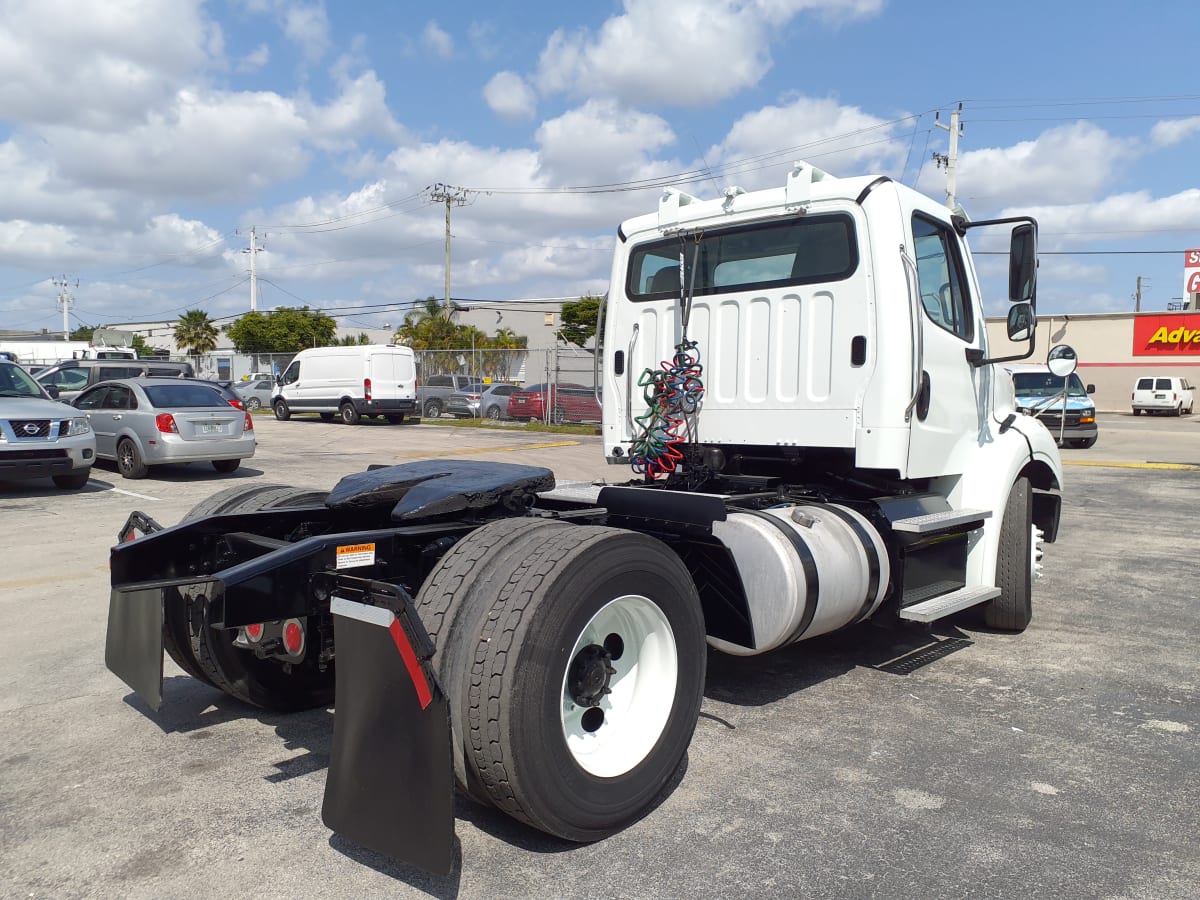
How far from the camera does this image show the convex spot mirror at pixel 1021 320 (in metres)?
5.52

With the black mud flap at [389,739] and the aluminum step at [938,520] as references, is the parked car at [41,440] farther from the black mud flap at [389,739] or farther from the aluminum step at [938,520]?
the aluminum step at [938,520]

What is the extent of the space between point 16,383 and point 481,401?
19.3 m

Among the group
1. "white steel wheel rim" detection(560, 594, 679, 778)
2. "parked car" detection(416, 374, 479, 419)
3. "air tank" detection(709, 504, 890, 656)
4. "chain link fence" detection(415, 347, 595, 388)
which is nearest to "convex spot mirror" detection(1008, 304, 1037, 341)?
"air tank" detection(709, 504, 890, 656)

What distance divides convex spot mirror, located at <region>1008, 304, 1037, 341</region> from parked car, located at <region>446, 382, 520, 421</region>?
25236 millimetres

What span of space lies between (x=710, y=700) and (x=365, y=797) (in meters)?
2.20

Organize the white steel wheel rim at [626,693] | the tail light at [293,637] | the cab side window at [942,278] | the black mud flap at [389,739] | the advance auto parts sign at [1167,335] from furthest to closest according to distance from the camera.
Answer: the advance auto parts sign at [1167,335], the cab side window at [942,278], the tail light at [293,637], the white steel wheel rim at [626,693], the black mud flap at [389,739]

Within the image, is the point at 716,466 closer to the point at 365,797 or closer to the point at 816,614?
the point at 816,614

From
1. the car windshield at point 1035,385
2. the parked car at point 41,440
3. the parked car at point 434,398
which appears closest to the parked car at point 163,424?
the parked car at point 41,440

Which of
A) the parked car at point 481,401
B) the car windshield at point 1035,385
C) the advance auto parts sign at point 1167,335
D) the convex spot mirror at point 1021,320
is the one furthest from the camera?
the advance auto parts sign at point 1167,335

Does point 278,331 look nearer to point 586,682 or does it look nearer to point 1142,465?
point 1142,465

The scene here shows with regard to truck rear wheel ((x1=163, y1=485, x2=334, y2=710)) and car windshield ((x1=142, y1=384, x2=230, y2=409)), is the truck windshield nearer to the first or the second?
truck rear wheel ((x1=163, y1=485, x2=334, y2=710))

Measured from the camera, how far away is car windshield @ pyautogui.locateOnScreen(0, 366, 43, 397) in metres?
12.2

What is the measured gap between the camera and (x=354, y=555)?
328 centimetres

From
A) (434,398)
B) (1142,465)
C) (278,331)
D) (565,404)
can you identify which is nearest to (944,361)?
(1142,465)
